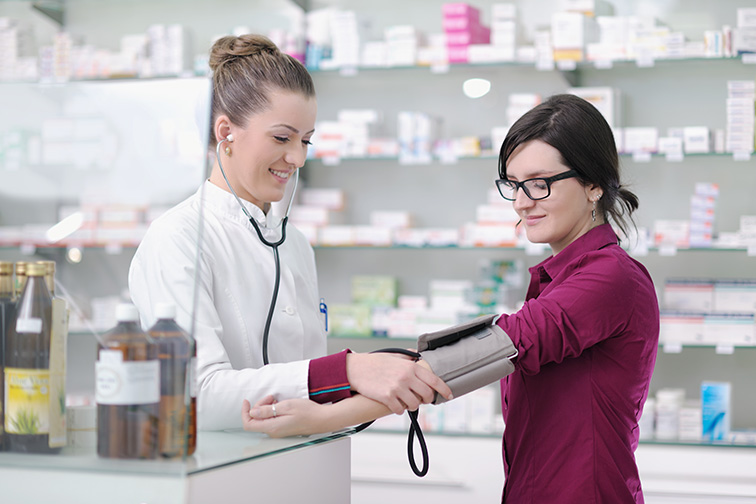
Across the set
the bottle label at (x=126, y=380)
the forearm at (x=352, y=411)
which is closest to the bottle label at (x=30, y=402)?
the bottle label at (x=126, y=380)

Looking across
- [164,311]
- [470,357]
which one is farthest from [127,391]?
[470,357]

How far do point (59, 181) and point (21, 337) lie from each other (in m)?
0.24

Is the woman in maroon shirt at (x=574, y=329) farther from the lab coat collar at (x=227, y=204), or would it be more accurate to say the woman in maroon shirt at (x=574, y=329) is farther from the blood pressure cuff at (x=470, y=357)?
the lab coat collar at (x=227, y=204)

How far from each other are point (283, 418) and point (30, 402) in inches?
16.1

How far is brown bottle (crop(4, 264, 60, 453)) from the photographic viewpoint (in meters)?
1.07

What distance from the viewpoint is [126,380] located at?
3.28ft

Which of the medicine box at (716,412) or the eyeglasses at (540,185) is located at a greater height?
the eyeglasses at (540,185)

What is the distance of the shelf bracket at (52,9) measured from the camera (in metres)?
4.49

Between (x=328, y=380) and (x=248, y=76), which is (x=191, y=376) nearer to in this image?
(x=328, y=380)

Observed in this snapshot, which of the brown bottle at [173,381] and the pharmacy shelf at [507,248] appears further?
the pharmacy shelf at [507,248]

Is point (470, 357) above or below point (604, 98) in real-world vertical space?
below

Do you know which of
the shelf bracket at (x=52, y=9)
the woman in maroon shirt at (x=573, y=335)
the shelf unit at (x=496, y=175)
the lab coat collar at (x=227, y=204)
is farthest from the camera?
the shelf bracket at (x=52, y=9)

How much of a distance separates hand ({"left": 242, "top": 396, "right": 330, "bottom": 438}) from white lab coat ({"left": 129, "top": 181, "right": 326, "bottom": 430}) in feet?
0.13

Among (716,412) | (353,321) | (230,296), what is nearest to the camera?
(230,296)
